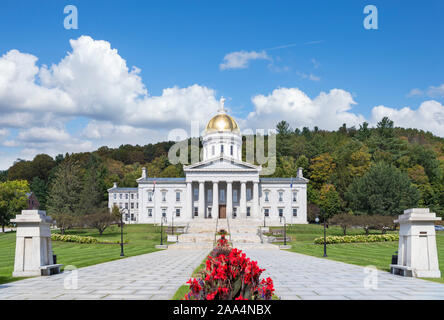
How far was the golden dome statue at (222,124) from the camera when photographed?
258 ft

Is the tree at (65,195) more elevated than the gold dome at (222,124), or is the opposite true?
the gold dome at (222,124)

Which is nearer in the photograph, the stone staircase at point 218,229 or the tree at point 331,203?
the stone staircase at point 218,229

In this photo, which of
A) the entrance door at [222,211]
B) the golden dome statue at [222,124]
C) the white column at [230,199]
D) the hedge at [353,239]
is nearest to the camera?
the hedge at [353,239]

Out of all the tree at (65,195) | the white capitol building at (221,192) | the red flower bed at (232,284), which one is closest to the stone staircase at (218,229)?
the white capitol building at (221,192)

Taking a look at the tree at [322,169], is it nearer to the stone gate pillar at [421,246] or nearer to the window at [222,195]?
the window at [222,195]

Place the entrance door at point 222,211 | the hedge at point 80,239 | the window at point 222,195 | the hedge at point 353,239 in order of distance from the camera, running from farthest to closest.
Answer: the window at point 222,195, the entrance door at point 222,211, the hedge at point 80,239, the hedge at point 353,239

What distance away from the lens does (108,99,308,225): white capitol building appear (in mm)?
72125

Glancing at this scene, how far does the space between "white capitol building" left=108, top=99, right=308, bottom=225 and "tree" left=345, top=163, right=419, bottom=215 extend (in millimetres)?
14421

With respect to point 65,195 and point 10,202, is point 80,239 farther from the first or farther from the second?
point 65,195

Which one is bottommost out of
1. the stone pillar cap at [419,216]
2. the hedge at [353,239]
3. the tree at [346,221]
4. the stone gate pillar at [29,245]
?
the hedge at [353,239]

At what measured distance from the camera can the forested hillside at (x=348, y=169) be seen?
61812 mm

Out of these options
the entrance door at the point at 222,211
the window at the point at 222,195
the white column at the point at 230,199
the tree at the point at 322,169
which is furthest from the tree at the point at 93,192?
the tree at the point at 322,169

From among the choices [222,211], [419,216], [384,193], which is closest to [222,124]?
[222,211]
